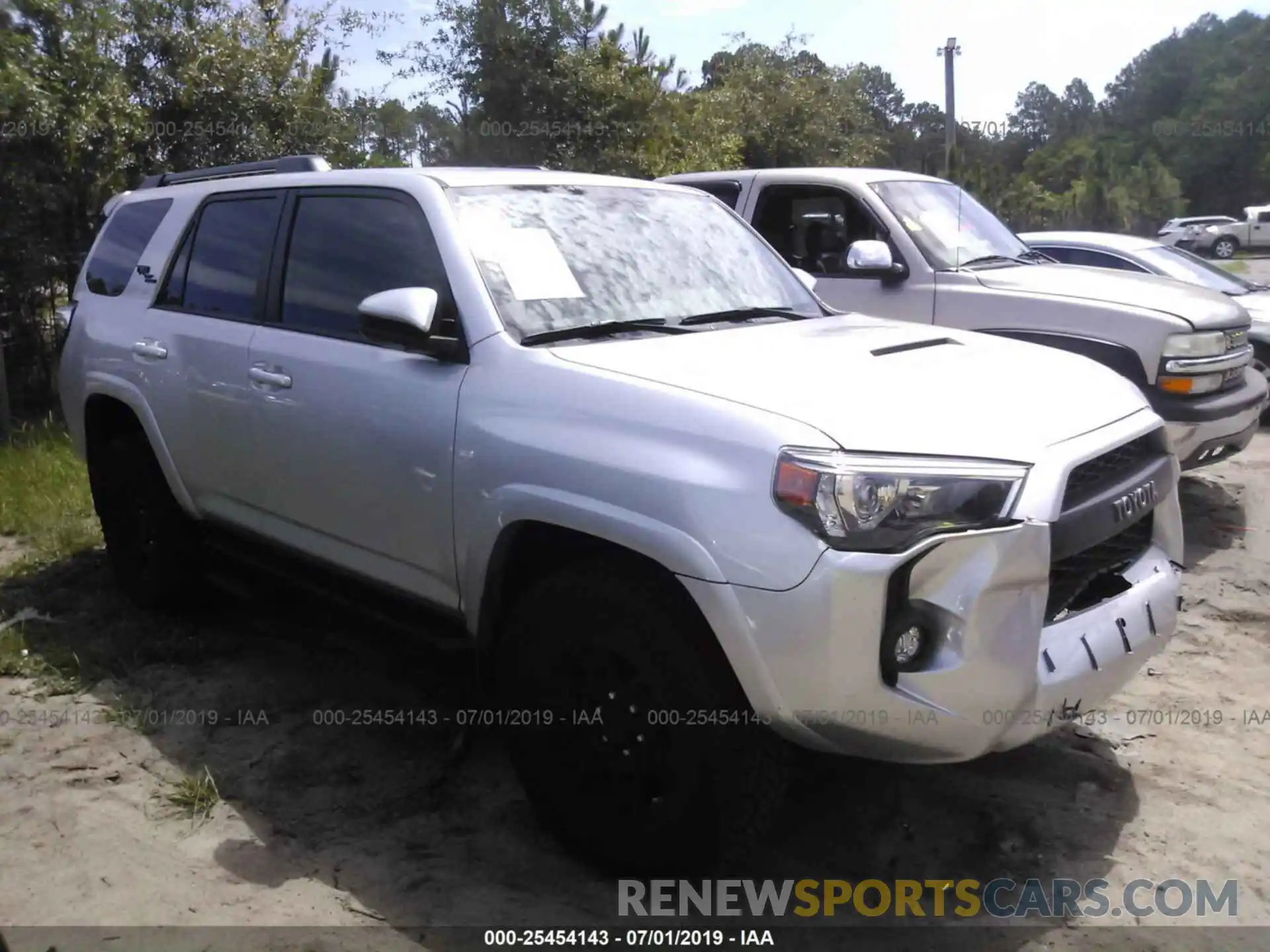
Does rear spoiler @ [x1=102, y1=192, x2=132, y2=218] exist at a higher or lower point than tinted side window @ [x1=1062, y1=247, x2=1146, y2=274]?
higher

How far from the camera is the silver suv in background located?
5496 millimetres

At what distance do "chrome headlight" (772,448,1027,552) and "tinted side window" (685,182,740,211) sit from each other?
463 centimetres

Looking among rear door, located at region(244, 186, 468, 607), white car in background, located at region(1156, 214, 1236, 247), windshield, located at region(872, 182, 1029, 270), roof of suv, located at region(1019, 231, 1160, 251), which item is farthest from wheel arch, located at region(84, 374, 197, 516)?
white car in background, located at region(1156, 214, 1236, 247)

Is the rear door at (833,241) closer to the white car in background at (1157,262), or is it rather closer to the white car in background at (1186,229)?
the white car in background at (1157,262)

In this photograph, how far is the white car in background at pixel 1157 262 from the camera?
8.41 m

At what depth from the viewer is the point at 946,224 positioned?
21.5 ft

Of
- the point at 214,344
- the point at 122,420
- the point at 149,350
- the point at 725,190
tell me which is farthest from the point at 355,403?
the point at 725,190

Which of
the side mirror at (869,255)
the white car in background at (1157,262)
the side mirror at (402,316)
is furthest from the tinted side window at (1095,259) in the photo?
the side mirror at (402,316)

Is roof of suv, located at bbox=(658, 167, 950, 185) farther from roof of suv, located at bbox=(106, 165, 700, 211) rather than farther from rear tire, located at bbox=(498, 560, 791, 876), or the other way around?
rear tire, located at bbox=(498, 560, 791, 876)

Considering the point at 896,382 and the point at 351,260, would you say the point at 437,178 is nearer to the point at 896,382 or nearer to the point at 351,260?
the point at 351,260

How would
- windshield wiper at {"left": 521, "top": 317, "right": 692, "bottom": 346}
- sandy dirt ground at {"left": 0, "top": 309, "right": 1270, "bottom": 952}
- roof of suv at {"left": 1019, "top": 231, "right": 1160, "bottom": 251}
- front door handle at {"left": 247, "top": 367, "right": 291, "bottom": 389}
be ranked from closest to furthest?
sandy dirt ground at {"left": 0, "top": 309, "right": 1270, "bottom": 952} → windshield wiper at {"left": 521, "top": 317, "right": 692, "bottom": 346} → front door handle at {"left": 247, "top": 367, "right": 291, "bottom": 389} → roof of suv at {"left": 1019, "top": 231, "right": 1160, "bottom": 251}

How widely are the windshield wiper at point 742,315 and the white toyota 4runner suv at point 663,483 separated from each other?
0.04ft

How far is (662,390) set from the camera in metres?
2.72

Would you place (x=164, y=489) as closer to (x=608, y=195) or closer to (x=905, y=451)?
(x=608, y=195)
